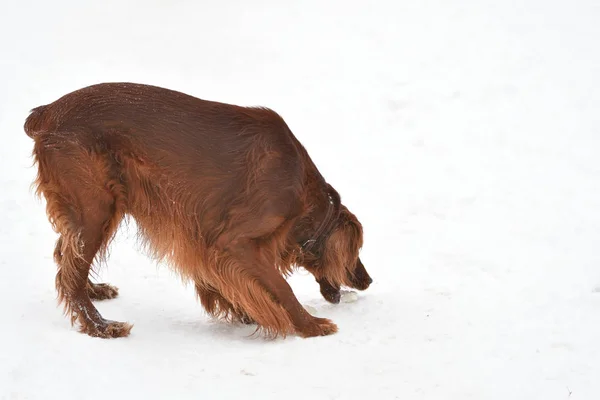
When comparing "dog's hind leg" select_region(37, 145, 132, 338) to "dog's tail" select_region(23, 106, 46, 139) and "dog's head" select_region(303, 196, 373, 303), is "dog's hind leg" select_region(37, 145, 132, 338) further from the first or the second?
"dog's head" select_region(303, 196, 373, 303)

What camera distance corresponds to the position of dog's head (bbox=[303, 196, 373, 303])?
527cm

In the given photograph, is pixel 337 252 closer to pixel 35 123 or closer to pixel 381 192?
pixel 35 123

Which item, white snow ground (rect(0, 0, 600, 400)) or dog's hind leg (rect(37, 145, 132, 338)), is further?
dog's hind leg (rect(37, 145, 132, 338))

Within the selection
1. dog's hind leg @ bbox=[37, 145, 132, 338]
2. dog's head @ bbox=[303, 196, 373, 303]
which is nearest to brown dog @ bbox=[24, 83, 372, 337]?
dog's hind leg @ bbox=[37, 145, 132, 338]

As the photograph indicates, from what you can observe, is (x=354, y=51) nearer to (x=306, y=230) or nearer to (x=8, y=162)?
(x=8, y=162)

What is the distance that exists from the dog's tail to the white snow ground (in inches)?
42.0

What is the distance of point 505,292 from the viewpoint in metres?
5.37

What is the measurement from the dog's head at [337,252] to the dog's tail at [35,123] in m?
1.81

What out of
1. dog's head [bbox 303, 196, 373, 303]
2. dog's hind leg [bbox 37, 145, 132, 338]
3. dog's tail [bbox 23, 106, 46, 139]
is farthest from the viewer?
dog's head [bbox 303, 196, 373, 303]

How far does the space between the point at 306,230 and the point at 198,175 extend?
0.83m

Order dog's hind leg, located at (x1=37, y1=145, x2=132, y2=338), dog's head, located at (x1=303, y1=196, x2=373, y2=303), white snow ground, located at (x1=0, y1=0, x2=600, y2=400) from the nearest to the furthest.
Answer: white snow ground, located at (x1=0, y1=0, x2=600, y2=400) < dog's hind leg, located at (x1=37, y1=145, x2=132, y2=338) < dog's head, located at (x1=303, y1=196, x2=373, y2=303)

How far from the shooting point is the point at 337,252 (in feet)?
17.4

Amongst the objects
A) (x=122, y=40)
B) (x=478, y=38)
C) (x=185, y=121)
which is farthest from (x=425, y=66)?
(x=185, y=121)

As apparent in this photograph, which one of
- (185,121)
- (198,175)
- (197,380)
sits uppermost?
(185,121)
